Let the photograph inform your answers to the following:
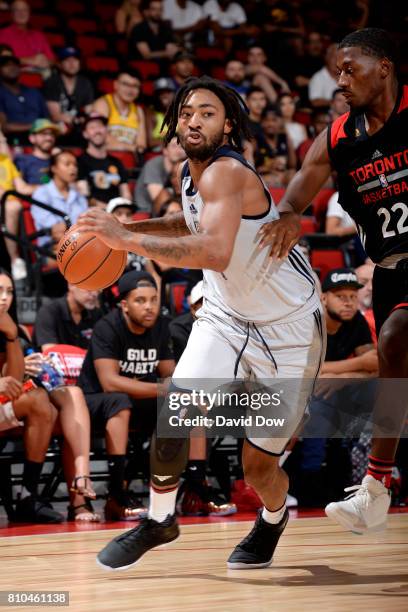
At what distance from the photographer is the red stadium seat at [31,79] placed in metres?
10.7

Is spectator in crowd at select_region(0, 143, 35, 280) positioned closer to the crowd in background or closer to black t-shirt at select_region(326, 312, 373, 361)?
the crowd in background

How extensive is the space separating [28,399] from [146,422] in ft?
2.85

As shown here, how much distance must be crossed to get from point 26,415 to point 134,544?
223 cm

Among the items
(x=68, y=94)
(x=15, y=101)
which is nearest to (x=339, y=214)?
(x=68, y=94)

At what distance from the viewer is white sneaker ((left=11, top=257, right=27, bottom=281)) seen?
7832 millimetres

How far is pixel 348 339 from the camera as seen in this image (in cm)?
672

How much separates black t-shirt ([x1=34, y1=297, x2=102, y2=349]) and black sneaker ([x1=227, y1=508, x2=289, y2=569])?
294 centimetres

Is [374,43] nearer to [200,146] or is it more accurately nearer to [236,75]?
[200,146]

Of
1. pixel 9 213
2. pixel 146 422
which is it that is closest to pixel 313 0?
pixel 9 213

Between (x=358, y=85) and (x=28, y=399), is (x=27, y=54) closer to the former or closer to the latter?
(x=28, y=399)

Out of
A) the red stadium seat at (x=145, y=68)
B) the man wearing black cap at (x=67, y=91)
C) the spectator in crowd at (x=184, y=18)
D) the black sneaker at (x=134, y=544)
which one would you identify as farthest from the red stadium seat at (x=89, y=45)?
the black sneaker at (x=134, y=544)

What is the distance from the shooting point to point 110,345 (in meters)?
6.23

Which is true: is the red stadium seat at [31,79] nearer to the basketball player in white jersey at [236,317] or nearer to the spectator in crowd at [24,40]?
the spectator in crowd at [24,40]

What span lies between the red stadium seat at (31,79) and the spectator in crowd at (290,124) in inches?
112
